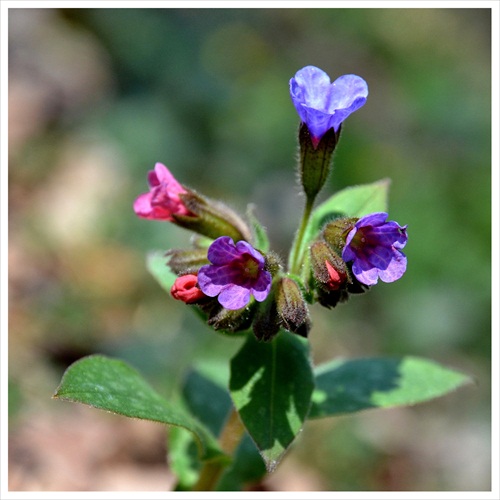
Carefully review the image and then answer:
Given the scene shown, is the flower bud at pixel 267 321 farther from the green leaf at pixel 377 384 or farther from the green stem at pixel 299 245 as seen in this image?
the green leaf at pixel 377 384

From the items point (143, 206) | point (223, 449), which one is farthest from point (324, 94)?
point (223, 449)

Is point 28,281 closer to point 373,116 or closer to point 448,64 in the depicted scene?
point 373,116

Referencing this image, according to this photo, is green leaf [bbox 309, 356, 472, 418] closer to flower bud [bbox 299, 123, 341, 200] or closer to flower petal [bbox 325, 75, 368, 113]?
flower bud [bbox 299, 123, 341, 200]

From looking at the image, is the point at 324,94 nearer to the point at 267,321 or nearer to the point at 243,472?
the point at 267,321

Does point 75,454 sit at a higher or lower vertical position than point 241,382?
lower

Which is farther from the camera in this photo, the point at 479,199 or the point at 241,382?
the point at 479,199

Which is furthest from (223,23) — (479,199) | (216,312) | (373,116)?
(216,312)

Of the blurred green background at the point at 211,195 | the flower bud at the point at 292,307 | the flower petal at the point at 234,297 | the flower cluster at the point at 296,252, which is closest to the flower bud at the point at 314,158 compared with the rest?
the flower cluster at the point at 296,252

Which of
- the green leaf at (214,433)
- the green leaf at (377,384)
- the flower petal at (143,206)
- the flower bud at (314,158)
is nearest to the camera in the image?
the flower bud at (314,158)
